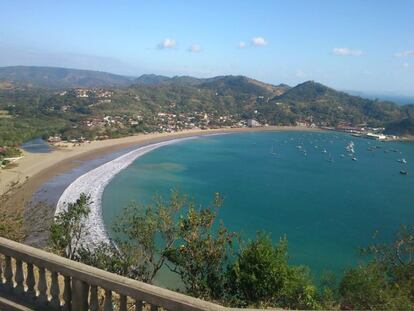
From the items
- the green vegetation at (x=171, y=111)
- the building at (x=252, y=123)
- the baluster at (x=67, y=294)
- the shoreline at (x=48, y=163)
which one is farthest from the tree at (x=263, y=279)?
the building at (x=252, y=123)

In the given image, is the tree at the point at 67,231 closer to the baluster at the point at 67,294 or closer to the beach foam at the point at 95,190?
the beach foam at the point at 95,190

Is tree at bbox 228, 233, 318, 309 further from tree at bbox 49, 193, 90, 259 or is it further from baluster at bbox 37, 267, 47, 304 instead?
baluster at bbox 37, 267, 47, 304

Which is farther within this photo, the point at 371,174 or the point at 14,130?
the point at 14,130

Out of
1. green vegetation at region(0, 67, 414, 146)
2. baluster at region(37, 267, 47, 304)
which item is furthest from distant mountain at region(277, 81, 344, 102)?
baluster at region(37, 267, 47, 304)

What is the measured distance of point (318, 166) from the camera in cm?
7050

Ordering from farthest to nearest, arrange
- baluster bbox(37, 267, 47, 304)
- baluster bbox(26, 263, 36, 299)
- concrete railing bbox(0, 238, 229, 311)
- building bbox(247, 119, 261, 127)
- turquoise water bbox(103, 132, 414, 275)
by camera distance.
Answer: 1. building bbox(247, 119, 261, 127)
2. turquoise water bbox(103, 132, 414, 275)
3. baluster bbox(26, 263, 36, 299)
4. baluster bbox(37, 267, 47, 304)
5. concrete railing bbox(0, 238, 229, 311)

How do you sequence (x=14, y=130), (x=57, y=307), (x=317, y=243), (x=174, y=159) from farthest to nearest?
(x=14, y=130)
(x=174, y=159)
(x=317, y=243)
(x=57, y=307)

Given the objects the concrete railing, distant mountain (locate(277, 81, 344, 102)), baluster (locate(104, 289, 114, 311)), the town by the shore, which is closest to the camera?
the concrete railing

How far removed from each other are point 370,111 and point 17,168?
125427mm

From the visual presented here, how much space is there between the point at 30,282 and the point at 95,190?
40.7m

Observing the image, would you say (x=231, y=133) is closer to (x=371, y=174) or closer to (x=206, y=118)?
(x=206, y=118)

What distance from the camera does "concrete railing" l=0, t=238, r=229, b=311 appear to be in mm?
3936

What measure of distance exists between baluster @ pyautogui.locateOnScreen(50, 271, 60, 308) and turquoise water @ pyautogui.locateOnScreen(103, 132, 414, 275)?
24.3m

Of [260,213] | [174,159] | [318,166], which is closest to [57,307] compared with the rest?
[260,213]
